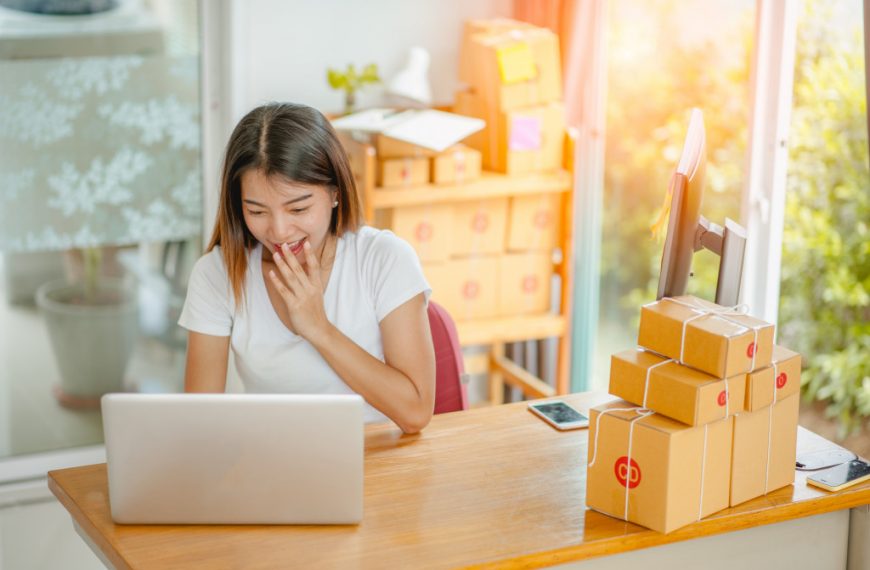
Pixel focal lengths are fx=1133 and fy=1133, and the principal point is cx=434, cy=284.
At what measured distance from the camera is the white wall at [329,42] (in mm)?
3414

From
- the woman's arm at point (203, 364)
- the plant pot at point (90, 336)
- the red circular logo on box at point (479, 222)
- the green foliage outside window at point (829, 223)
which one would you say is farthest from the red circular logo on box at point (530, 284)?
the woman's arm at point (203, 364)

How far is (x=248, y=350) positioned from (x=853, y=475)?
112cm

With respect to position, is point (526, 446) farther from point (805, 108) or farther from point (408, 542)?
point (805, 108)

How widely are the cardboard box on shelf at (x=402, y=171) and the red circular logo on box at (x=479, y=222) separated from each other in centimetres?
24

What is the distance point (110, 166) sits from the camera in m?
3.33

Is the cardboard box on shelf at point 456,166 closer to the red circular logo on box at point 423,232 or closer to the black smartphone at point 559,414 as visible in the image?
the red circular logo on box at point 423,232

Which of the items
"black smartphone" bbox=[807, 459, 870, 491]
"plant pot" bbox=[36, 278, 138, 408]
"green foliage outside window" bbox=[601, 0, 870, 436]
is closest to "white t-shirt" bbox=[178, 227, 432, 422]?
"black smartphone" bbox=[807, 459, 870, 491]

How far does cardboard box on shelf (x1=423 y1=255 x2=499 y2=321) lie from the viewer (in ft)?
11.2

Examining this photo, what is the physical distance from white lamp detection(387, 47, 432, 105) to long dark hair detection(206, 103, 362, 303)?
131cm

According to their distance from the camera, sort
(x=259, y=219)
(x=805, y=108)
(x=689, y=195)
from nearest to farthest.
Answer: (x=689, y=195)
(x=259, y=219)
(x=805, y=108)

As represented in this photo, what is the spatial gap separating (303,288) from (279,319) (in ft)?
0.46

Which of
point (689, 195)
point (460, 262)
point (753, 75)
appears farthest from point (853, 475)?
point (460, 262)

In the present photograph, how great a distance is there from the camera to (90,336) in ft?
11.3

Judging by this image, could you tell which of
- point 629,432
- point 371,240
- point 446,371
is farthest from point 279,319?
point 629,432
